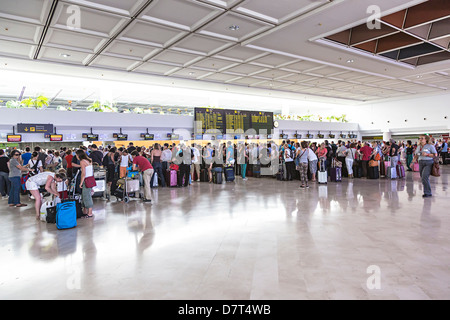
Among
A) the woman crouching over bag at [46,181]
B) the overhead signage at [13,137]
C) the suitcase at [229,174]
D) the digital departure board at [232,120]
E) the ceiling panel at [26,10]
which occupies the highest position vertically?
the ceiling panel at [26,10]

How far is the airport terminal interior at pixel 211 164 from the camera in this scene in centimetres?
370

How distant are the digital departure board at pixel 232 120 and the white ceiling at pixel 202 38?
1.78 m

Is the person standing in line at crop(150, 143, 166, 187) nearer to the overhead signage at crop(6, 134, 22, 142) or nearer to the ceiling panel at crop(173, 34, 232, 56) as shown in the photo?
the ceiling panel at crop(173, 34, 232, 56)

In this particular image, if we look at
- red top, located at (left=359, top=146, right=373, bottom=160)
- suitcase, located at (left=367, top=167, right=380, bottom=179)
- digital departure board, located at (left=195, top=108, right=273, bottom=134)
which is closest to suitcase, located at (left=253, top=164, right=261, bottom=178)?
digital departure board, located at (left=195, top=108, right=273, bottom=134)

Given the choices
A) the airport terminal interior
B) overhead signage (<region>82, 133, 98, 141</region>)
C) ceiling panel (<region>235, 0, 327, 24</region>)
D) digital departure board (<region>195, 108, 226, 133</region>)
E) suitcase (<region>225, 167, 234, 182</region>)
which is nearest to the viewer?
the airport terminal interior

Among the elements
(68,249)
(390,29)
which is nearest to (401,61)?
(390,29)

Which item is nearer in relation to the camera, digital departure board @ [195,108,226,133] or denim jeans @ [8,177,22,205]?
denim jeans @ [8,177,22,205]

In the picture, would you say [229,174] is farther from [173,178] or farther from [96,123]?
[96,123]

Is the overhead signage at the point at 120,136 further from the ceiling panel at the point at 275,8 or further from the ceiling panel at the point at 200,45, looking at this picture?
the ceiling panel at the point at 275,8

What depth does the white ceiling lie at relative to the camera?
742 cm

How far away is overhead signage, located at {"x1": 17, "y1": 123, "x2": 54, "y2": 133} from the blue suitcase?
848cm

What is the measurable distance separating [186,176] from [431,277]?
10.1m

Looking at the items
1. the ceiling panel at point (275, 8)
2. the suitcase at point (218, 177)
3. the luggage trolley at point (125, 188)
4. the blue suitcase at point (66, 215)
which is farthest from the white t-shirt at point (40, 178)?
the suitcase at point (218, 177)
